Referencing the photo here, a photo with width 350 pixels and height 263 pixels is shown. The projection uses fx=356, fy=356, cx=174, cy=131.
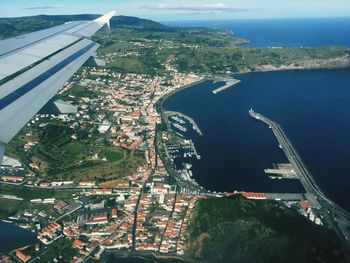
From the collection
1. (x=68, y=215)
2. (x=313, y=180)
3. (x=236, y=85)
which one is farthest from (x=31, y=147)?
(x=236, y=85)

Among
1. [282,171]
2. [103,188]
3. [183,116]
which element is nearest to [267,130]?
[183,116]

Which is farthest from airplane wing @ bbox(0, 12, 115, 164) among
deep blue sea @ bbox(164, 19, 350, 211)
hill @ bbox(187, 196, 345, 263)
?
deep blue sea @ bbox(164, 19, 350, 211)

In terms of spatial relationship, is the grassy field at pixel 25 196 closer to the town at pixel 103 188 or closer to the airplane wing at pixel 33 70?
the town at pixel 103 188

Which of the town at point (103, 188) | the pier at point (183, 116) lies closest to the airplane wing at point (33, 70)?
the town at point (103, 188)

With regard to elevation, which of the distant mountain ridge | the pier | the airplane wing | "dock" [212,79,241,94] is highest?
the airplane wing

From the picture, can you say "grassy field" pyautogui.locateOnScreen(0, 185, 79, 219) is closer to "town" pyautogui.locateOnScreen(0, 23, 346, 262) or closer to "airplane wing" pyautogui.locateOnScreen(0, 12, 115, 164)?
"town" pyautogui.locateOnScreen(0, 23, 346, 262)

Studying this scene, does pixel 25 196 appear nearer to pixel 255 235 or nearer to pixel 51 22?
pixel 255 235

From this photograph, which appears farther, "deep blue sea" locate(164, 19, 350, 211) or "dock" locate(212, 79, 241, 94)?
"dock" locate(212, 79, 241, 94)
